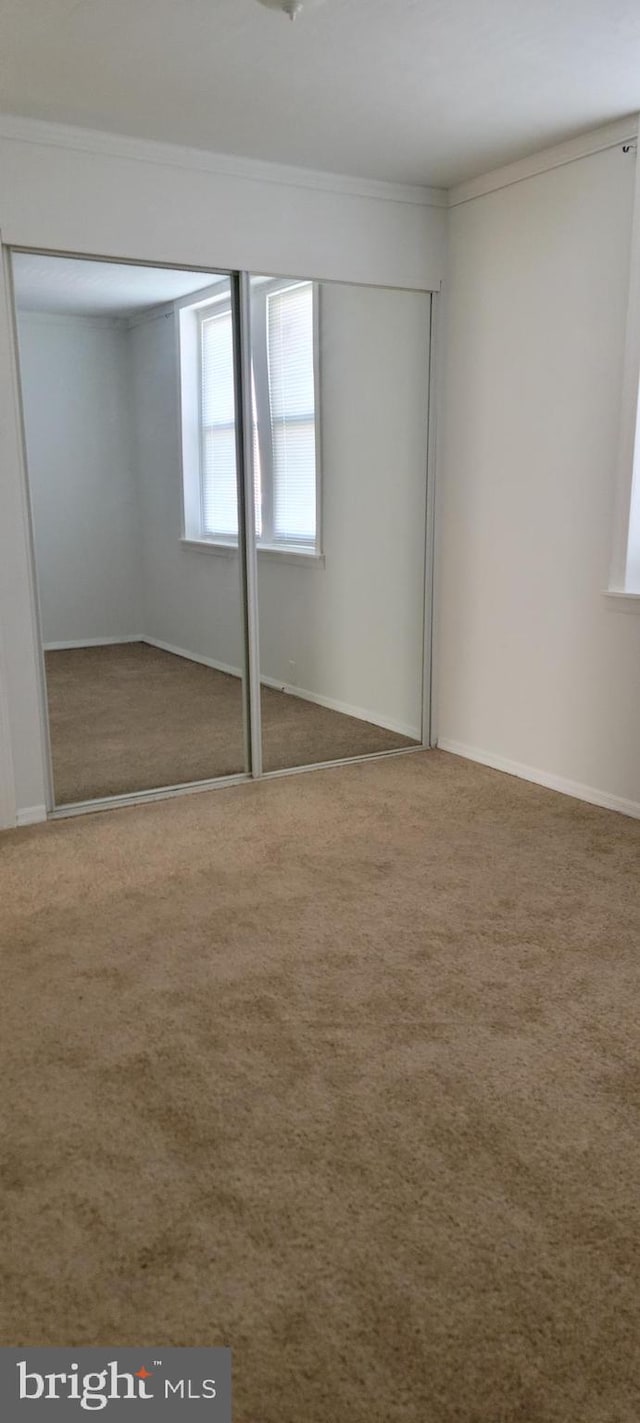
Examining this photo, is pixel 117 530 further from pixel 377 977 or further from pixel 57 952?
pixel 377 977

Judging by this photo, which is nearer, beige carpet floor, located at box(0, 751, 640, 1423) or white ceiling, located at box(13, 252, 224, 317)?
beige carpet floor, located at box(0, 751, 640, 1423)

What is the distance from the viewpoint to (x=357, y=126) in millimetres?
3557

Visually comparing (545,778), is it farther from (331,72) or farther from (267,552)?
(331,72)

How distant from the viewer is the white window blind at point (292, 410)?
4.24 m

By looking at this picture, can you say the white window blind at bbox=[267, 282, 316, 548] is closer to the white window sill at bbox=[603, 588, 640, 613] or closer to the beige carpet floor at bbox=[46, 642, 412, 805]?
the beige carpet floor at bbox=[46, 642, 412, 805]

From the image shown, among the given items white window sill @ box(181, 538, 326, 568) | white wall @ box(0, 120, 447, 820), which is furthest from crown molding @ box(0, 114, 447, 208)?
white window sill @ box(181, 538, 326, 568)

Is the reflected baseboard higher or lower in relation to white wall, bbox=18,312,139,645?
lower

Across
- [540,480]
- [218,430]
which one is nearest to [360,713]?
[540,480]

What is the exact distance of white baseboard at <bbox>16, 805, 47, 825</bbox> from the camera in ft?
12.9

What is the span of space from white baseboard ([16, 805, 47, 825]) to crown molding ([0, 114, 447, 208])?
242 cm

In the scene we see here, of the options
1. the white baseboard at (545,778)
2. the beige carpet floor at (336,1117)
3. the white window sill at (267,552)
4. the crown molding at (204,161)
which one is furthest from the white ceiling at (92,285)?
the white baseboard at (545,778)

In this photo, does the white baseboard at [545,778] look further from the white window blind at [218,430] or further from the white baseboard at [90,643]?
the white baseboard at [90,643]

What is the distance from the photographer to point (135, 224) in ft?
12.3

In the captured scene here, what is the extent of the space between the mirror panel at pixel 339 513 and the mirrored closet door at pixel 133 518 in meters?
0.19
